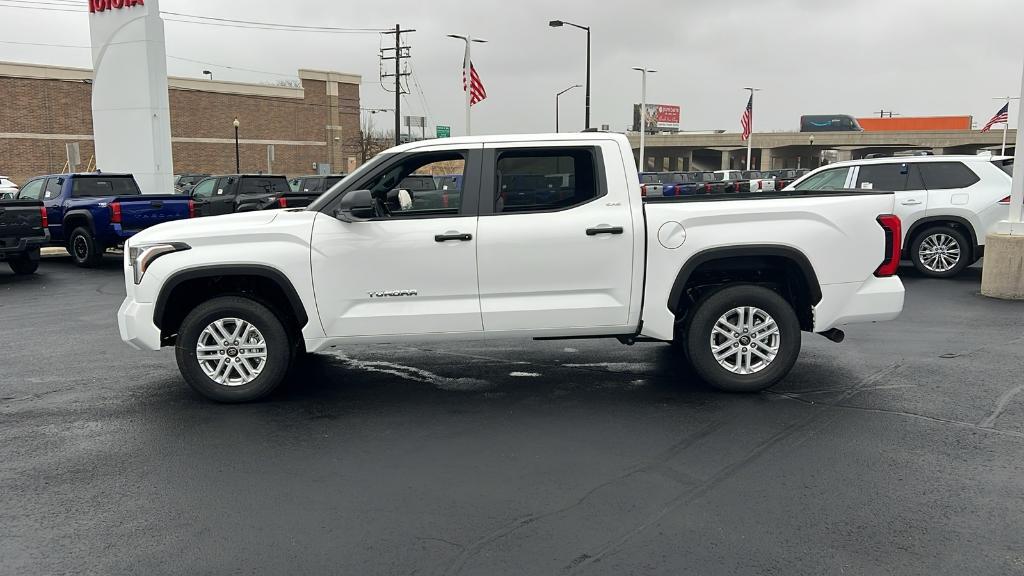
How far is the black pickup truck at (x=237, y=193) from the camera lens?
64.8ft

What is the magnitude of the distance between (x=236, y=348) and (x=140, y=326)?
2.36ft

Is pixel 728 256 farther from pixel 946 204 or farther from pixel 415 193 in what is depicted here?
pixel 946 204

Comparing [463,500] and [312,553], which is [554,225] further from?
[312,553]

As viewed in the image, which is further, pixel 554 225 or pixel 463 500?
pixel 554 225

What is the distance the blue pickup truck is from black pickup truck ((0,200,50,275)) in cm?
118

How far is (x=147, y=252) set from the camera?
20.0ft

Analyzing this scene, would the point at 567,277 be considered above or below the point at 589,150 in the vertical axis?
below

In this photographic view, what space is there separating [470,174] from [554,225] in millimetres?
758

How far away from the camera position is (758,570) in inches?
143

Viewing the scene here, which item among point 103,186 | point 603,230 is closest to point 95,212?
point 103,186

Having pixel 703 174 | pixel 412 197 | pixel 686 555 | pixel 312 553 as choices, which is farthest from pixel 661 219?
pixel 703 174

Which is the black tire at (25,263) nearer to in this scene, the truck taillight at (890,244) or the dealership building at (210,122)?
the truck taillight at (890,244)

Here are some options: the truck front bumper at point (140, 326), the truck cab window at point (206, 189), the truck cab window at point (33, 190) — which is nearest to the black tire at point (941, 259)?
the truck front bumper at point (140, 326)

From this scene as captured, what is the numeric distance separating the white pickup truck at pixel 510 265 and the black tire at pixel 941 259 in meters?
7.60
